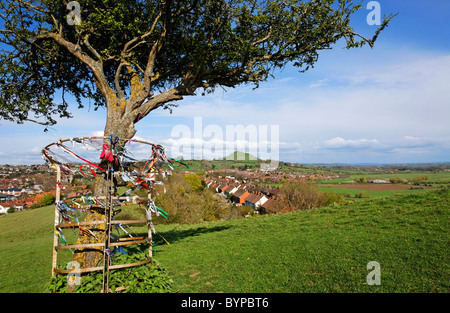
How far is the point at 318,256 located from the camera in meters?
6.68

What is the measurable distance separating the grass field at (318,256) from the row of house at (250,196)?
69.5 feet

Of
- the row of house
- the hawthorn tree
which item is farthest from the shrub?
the row of house

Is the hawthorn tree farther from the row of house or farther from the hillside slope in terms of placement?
the row of house

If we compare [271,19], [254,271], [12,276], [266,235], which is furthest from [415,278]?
[12,276]

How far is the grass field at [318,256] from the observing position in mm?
5270

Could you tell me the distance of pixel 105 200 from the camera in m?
4.73

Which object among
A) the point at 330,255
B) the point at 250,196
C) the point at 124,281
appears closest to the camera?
the point at 124,281

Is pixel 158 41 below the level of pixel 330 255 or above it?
above

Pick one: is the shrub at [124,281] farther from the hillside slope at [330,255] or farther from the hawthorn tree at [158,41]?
the hawthorn tree at [158,41]

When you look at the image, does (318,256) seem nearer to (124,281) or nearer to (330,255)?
(330,255)

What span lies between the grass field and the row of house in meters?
21.2

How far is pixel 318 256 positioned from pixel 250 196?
59349mm

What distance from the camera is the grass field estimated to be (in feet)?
17.3

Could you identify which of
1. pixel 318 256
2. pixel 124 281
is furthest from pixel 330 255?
pixel 124 281
